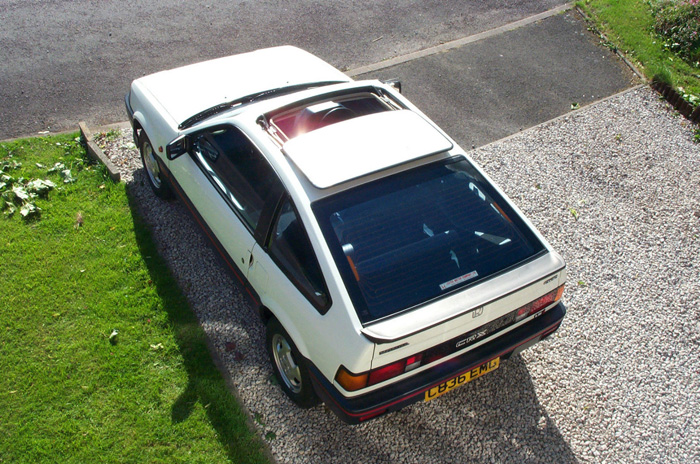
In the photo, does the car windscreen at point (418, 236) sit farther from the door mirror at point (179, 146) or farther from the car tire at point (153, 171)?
the car tire at point (153, 171)

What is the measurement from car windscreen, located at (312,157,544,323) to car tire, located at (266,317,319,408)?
84 centimetres

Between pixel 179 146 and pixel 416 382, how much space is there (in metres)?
2.81

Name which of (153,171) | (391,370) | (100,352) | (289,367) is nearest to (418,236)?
(391,370)

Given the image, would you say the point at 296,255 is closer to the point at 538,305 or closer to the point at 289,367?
the point at 289,367

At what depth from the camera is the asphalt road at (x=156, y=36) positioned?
758cm

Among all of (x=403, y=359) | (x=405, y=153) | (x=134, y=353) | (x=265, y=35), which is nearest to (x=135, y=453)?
(x=134, y=353)

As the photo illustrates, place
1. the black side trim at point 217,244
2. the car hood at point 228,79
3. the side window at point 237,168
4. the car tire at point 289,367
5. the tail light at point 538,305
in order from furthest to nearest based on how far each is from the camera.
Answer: the car hood at point 228,79, the black side trim at point 217,244, the side window at point 237,168, the car tire at point 289,367, the tail light at point 538,305

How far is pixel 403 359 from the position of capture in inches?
130

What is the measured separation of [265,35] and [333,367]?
7253mm

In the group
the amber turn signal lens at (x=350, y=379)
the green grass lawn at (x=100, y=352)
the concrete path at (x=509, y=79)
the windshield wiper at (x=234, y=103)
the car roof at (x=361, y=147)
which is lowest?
the green grass lawn at (x=100, y=352)

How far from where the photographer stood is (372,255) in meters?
3.40

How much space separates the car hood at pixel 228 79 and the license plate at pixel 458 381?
124 inches

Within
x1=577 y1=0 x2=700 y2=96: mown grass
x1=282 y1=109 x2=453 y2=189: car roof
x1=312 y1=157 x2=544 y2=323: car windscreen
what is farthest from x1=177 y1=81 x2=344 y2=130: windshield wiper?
x1=577 y1=0 x2=700 y2=96: mown grass

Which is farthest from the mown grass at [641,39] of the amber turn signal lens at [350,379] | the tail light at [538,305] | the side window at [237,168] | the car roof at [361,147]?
the amber turn signal lens at [350,379]
